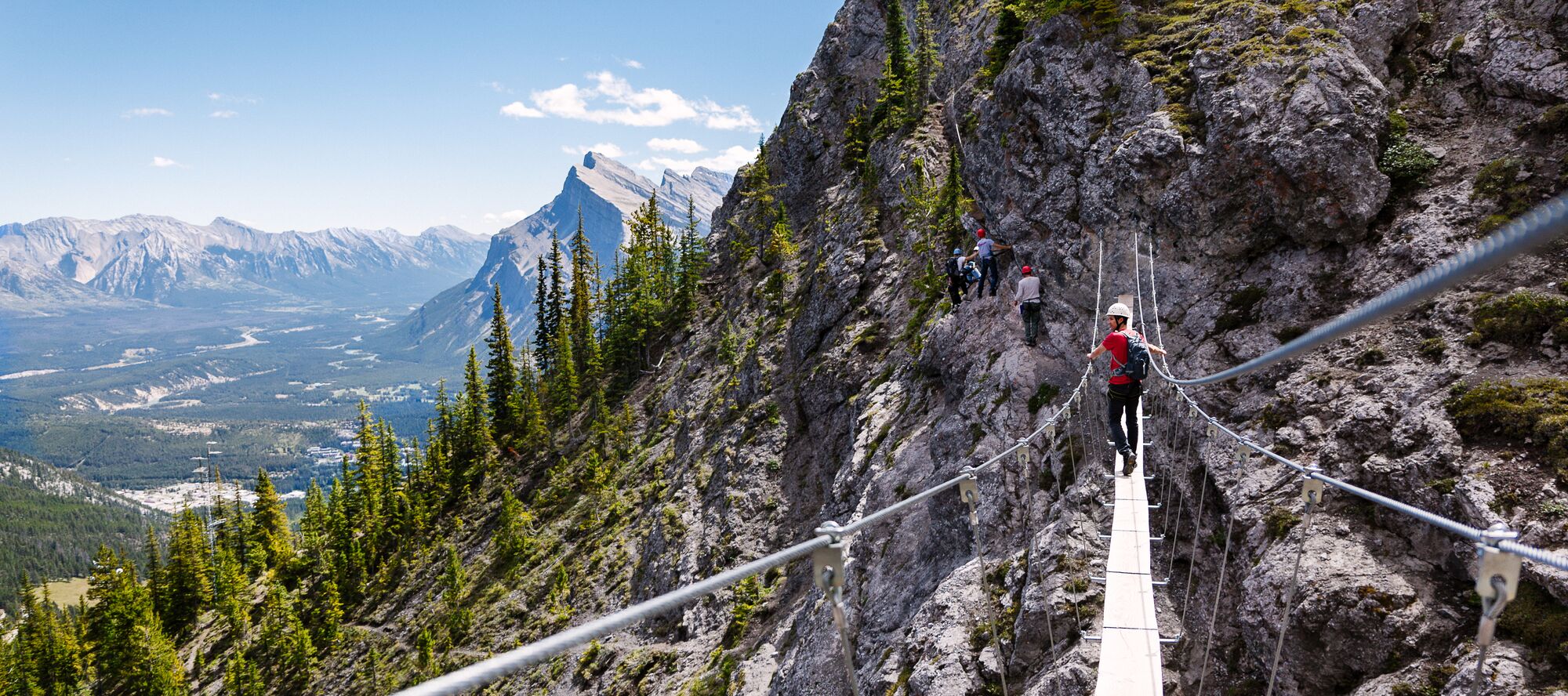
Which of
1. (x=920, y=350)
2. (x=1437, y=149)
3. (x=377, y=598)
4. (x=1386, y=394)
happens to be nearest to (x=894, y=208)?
(x=920, y=350)

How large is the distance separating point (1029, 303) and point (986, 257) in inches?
127

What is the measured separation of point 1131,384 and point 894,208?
101ft

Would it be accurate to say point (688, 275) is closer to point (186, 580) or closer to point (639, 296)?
point (639, 296)

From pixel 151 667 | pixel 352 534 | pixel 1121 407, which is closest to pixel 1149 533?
pixel 1121 407

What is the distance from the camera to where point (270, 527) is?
8012 centimetres

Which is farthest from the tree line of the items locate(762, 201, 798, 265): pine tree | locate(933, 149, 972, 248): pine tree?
locate(933, 149, 972, 248): pine tree

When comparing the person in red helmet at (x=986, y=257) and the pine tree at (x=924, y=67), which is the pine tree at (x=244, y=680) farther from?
the pine tree at (x=924, y=67)

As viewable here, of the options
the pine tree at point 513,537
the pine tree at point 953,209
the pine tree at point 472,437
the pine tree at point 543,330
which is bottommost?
the pine tree at point 513,537

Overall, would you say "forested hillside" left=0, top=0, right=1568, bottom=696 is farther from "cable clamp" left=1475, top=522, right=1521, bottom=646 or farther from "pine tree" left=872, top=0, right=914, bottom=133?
"cable clamp" left=1475, top=522, right=1521, bottom=646

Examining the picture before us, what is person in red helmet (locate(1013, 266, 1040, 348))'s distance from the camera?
18750mm

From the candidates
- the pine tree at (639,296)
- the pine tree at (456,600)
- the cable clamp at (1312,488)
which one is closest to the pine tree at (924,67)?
the pine tree at (639,296)

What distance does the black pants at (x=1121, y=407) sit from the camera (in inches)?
475

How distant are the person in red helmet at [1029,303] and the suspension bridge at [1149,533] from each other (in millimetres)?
1466

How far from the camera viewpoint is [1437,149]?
1355 centimetres
